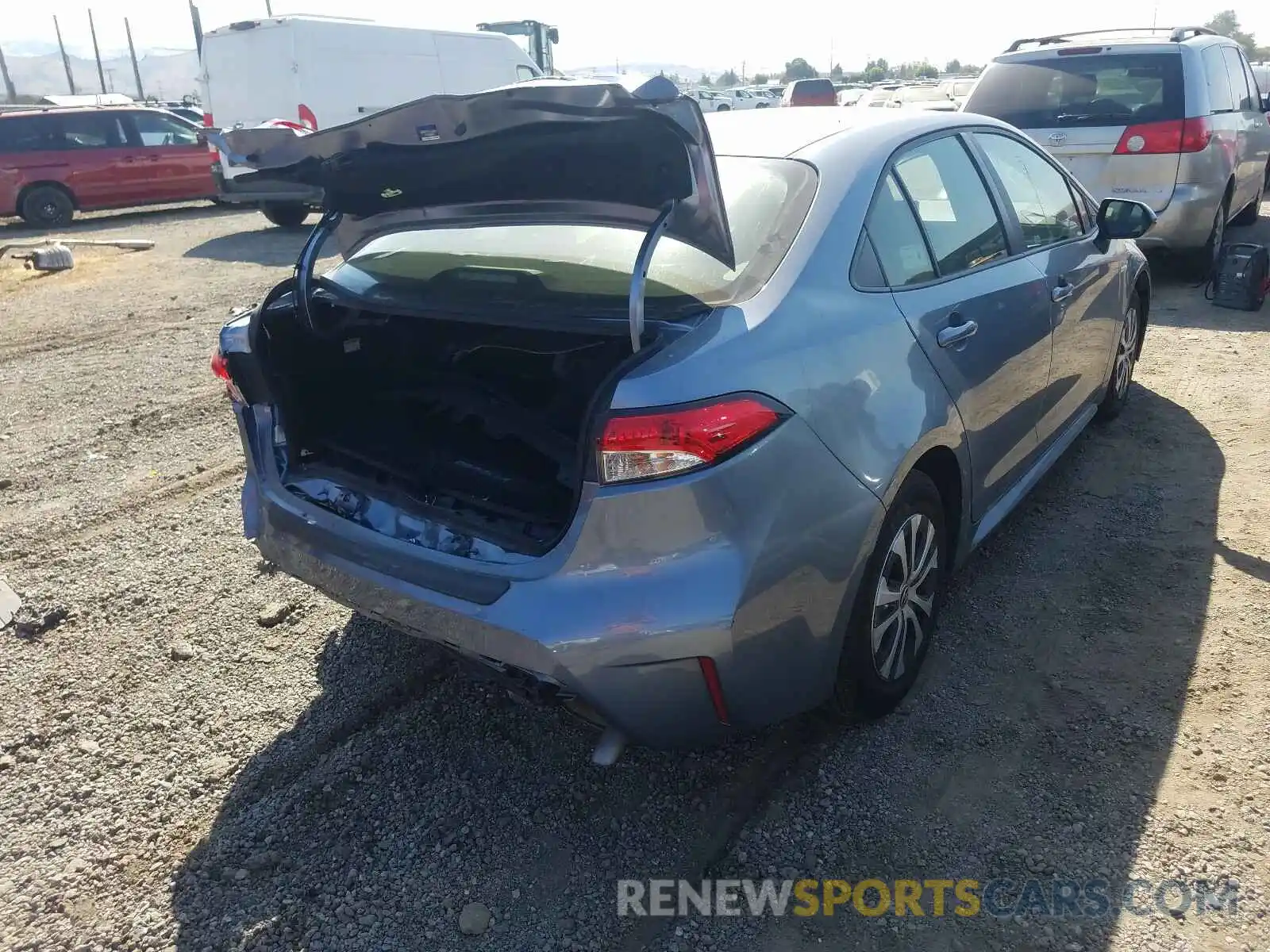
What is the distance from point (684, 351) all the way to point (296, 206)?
44.4 ft

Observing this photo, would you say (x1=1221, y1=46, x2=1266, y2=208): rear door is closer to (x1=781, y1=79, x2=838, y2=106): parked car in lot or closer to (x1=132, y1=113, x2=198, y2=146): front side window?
(x1=781, y1=79, x2=838, y2=106): parked car in lot

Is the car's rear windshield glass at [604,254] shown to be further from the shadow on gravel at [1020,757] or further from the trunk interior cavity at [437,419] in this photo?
the shadow on gravel at [1020,757]

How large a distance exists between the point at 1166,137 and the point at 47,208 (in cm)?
1531

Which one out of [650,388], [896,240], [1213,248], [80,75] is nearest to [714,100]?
[1213,248]

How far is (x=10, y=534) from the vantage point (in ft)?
13.8

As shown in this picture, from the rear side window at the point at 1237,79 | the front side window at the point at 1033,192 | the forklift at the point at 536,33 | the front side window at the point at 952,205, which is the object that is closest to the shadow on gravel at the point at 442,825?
the front side window at the point at 952,205

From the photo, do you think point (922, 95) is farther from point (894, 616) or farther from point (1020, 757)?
point (1020, 757)

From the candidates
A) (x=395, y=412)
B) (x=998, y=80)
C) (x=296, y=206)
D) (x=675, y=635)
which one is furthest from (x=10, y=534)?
(x=296, y=206)

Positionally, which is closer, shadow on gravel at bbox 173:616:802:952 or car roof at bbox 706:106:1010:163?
shadow on gravel at bbox 173:616:802:952

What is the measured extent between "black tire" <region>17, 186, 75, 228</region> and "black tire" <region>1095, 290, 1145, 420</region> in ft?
51.3

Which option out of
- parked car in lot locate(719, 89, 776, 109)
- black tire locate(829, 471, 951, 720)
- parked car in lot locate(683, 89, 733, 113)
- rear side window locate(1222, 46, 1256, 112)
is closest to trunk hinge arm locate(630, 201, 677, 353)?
black tire locate(829, 471, 951, 720)

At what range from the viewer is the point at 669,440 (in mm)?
1992

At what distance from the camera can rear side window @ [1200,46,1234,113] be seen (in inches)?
291

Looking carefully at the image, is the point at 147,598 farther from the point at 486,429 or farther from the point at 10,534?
the point at 486,429
